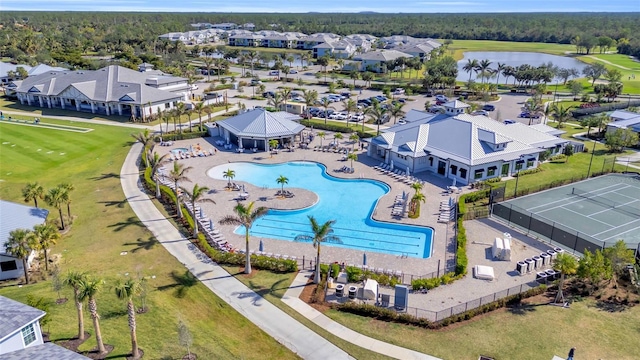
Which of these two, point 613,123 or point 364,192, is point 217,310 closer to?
point 364,192

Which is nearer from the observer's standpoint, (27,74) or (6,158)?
(6,158)

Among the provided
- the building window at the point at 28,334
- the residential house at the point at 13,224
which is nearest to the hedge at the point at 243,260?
the residential house at the point at 13,224

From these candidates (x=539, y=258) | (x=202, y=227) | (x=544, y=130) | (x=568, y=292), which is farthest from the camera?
(x=544, y=130)

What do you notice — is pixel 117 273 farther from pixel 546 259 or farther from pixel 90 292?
pixel 546 259

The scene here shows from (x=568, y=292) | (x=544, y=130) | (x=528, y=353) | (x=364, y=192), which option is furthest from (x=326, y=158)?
(x=528, y=353)

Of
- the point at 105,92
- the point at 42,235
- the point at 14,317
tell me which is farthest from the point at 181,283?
the point at 105,92

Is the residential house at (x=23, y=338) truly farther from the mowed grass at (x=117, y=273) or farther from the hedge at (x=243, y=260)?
the hedge at (x=243, y=260)
